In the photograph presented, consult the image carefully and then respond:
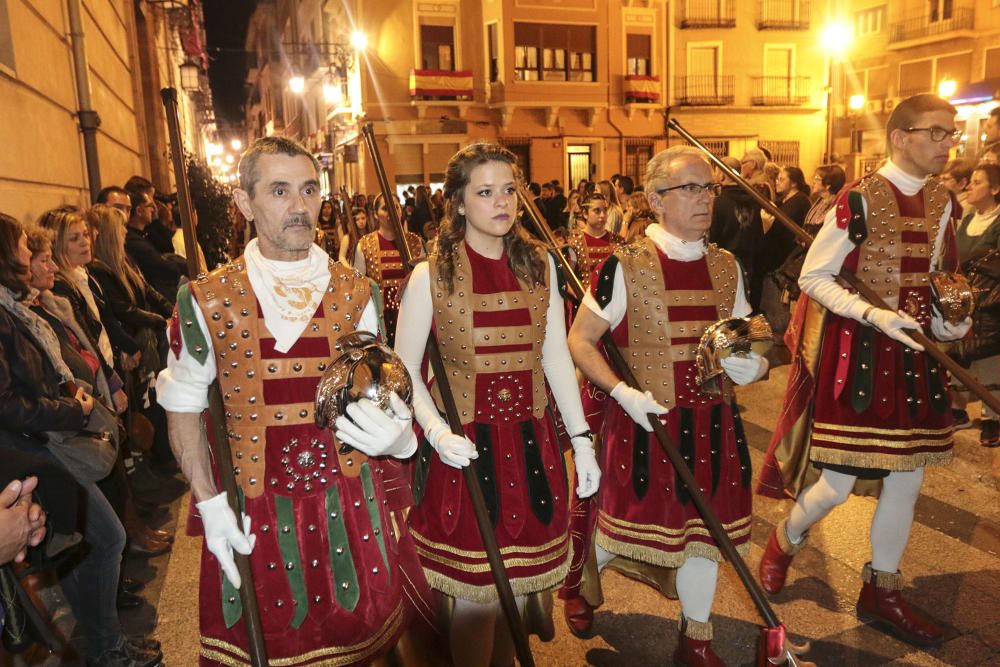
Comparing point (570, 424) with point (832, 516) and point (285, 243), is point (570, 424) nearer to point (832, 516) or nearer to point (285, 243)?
point (285, 243)

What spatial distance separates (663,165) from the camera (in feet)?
10.5

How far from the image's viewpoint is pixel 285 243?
2234 millimetres

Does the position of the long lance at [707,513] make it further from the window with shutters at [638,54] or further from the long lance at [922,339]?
the window with shutters at [638,54]

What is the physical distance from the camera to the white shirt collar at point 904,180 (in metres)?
3.55

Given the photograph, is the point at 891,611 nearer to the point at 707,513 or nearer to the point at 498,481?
the point at 707,513

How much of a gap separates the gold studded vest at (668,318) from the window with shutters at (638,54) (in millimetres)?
26209

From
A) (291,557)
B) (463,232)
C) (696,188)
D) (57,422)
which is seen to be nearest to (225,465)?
(291,557)

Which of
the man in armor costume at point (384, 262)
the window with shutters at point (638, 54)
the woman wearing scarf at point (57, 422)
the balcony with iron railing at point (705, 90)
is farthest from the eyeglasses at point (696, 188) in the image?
the balcony with iron railing at point (705, 90)

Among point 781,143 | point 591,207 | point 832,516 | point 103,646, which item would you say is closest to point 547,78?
point 781,143

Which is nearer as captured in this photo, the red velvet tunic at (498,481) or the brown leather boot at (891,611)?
the red velvet tunic at (498,481)

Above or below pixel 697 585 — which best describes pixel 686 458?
above

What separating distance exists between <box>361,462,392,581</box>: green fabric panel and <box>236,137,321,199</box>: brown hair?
89 centimetres

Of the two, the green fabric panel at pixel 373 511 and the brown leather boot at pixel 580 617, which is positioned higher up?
the green fabric panel at pixel 373 511

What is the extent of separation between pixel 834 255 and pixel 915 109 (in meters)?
0.74
